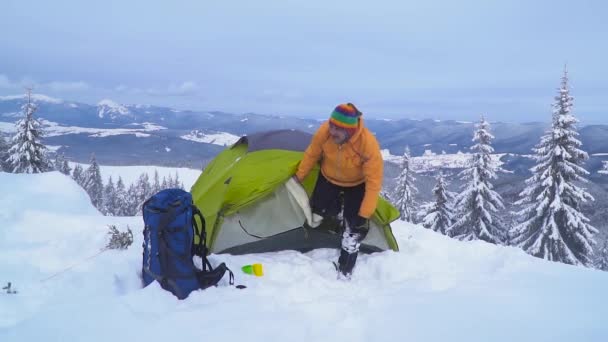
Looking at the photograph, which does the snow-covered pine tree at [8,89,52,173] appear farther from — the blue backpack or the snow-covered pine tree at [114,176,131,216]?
the blue backpack

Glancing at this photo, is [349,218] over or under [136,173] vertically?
over

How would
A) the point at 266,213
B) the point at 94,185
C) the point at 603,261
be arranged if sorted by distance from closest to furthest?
the point at 266,213
the point at 603,261
the point at 94,185

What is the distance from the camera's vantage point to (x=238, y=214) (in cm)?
562

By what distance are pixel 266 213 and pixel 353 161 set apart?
1694mm

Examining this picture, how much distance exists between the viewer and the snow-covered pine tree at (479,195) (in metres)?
18.7

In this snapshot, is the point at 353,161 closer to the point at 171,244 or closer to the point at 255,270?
the point at 255,270

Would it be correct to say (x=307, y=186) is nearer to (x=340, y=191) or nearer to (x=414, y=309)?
(x=340, y=191)

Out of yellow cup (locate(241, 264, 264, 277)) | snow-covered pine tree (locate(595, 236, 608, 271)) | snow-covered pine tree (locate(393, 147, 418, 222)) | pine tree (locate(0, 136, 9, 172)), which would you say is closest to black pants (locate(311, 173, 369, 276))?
yellow cup (locate(241, 264, 264, 277))

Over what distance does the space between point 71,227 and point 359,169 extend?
5.71 m

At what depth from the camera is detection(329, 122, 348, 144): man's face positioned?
4.75m

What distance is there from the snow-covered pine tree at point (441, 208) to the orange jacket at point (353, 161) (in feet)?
55.0

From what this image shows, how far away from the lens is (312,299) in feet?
14.0

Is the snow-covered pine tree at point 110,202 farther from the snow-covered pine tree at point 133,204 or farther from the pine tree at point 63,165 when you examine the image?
the pine tree at point 63,165

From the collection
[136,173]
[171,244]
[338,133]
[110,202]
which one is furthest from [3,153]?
[136,173]
